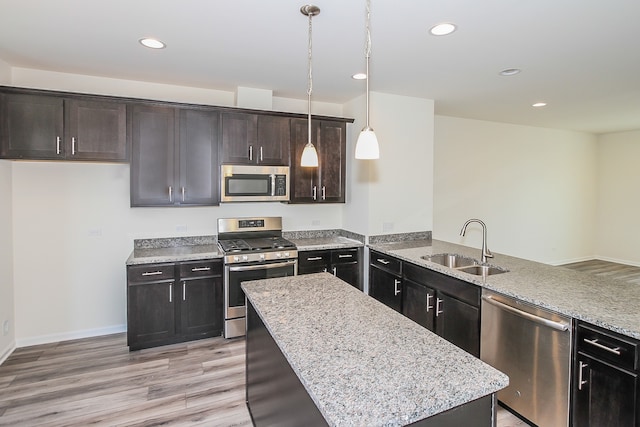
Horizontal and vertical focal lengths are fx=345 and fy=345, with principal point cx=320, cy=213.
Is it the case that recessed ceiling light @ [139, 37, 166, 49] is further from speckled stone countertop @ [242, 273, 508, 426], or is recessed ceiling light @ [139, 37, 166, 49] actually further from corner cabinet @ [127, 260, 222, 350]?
speckled stone countertop @ [242, 273, 508, 426]

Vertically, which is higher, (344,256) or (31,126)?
(31,126)

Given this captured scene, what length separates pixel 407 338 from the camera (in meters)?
1.61

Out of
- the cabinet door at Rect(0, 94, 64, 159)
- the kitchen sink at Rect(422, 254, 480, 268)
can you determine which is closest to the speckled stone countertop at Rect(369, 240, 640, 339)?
the kitchen sink at Rect(422, 254, 480, 268)

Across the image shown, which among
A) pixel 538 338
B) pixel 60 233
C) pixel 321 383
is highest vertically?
pixel 60 233

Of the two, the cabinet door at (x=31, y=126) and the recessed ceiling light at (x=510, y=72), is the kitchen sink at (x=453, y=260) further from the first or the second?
the cabinet door at (x=31, y=126)

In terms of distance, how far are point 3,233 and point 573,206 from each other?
9.30m

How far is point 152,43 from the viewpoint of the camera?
2.70 meters

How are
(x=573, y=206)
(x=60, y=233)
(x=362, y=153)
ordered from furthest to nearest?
(x=573, y=206) → (x=60, y=233) → (x=362, y=153)

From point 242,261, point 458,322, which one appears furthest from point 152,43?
point 458,322

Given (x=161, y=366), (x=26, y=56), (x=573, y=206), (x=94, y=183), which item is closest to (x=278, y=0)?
(x=26, y=56)

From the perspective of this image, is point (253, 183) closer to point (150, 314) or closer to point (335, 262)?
point (335, 262)

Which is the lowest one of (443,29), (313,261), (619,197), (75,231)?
(313,261)

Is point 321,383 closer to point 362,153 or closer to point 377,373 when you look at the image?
point 377,373

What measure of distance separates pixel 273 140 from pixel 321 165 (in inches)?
26.5
